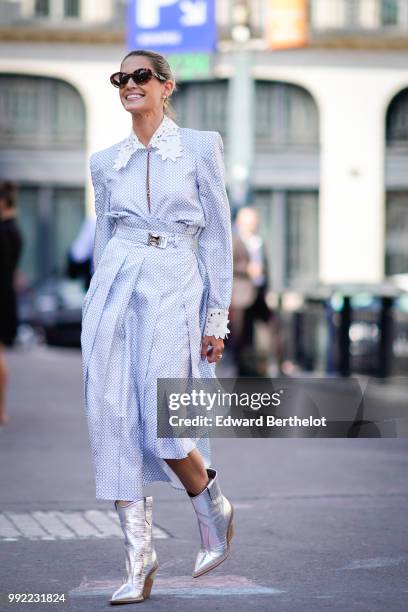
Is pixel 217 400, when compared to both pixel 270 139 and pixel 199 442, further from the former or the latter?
pixel 270 139

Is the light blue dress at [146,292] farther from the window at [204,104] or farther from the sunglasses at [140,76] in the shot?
the window at [204,104]

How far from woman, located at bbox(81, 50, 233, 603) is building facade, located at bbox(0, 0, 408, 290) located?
25792mm

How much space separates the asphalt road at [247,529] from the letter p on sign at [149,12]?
817 cm

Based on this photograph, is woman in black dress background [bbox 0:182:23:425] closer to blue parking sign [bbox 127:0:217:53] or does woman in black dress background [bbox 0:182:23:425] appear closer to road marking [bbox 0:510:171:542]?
road marking [bbox 0:510:171:542]

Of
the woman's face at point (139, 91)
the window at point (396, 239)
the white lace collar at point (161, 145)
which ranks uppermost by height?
the woman's face at point (139, 91)

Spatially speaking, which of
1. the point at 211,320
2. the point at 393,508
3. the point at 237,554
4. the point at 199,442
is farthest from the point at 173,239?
the point at 393,508

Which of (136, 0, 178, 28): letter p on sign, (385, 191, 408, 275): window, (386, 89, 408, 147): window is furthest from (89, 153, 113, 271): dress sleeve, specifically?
(385, 191, 408, 275): window

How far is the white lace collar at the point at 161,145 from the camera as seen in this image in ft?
18.0

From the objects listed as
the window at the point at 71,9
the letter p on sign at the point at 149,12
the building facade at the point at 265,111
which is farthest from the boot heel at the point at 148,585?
the window at the point at 71,9

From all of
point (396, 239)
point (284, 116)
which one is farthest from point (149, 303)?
point (396, 239)

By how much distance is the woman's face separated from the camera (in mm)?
5492

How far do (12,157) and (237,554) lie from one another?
84.4ft

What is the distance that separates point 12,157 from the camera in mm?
31453

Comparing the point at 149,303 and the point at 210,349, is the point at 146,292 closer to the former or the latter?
the point at 149,303
